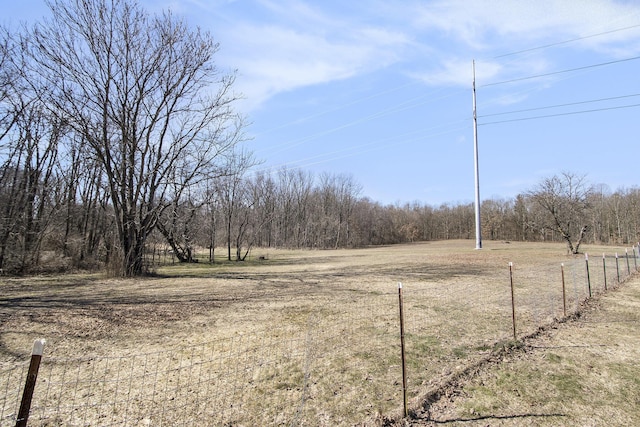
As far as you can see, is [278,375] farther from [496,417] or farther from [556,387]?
[556,387]

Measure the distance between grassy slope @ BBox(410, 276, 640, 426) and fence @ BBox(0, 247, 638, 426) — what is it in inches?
16.2

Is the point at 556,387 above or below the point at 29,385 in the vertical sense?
below

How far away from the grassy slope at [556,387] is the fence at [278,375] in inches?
16.2

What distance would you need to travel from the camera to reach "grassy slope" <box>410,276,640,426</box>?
3602 millimetres

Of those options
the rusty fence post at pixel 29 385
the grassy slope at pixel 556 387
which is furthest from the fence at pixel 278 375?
the rusty fence post at pixel 29 385

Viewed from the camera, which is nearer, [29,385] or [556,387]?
[29,385]

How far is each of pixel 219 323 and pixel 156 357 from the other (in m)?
1.89

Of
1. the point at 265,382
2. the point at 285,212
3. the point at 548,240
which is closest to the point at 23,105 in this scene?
the point at 265,382

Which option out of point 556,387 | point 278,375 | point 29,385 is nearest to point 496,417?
point 556,387

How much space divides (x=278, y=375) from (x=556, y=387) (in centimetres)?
327

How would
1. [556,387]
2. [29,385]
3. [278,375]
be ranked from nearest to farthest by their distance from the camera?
[29,385]
[556,387]
[278,375]

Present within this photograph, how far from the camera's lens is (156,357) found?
18.5 ft

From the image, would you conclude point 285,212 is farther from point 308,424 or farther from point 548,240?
point 308,424

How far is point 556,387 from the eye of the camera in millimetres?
4246
